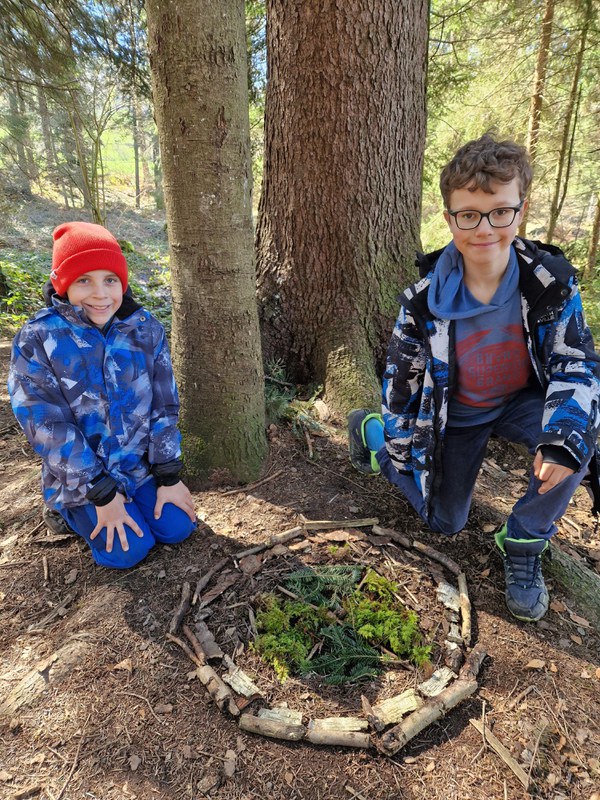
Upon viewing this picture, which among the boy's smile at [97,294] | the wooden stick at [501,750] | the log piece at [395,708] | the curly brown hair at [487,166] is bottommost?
the wooden stick at [501,750]

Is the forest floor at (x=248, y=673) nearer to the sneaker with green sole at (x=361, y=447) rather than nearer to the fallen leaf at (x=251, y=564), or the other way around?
the fallen leaf at (x=251, y=564)

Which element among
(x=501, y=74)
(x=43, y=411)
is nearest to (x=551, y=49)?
(x=501, y=74)

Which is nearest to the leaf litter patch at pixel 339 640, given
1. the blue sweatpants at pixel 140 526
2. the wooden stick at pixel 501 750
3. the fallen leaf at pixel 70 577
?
the wooden stick at pixel 501 750

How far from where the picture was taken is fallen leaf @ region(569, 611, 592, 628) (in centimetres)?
221

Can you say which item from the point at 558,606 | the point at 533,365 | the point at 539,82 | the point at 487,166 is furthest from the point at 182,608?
the point at 539,82

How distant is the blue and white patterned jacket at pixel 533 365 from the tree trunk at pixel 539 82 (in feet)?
25.4

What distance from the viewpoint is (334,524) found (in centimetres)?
269

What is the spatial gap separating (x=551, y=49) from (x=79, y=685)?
12.7m

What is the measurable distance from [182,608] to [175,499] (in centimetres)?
62

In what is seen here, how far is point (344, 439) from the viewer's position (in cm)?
340

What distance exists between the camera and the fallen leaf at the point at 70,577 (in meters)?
2.47

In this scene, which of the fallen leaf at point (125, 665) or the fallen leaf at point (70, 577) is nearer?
the fallen leaf at point (125, 665)

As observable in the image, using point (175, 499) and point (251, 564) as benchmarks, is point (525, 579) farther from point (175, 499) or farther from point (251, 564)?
point (175, 499)

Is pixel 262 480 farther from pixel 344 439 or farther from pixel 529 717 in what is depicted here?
pixel 529 717
